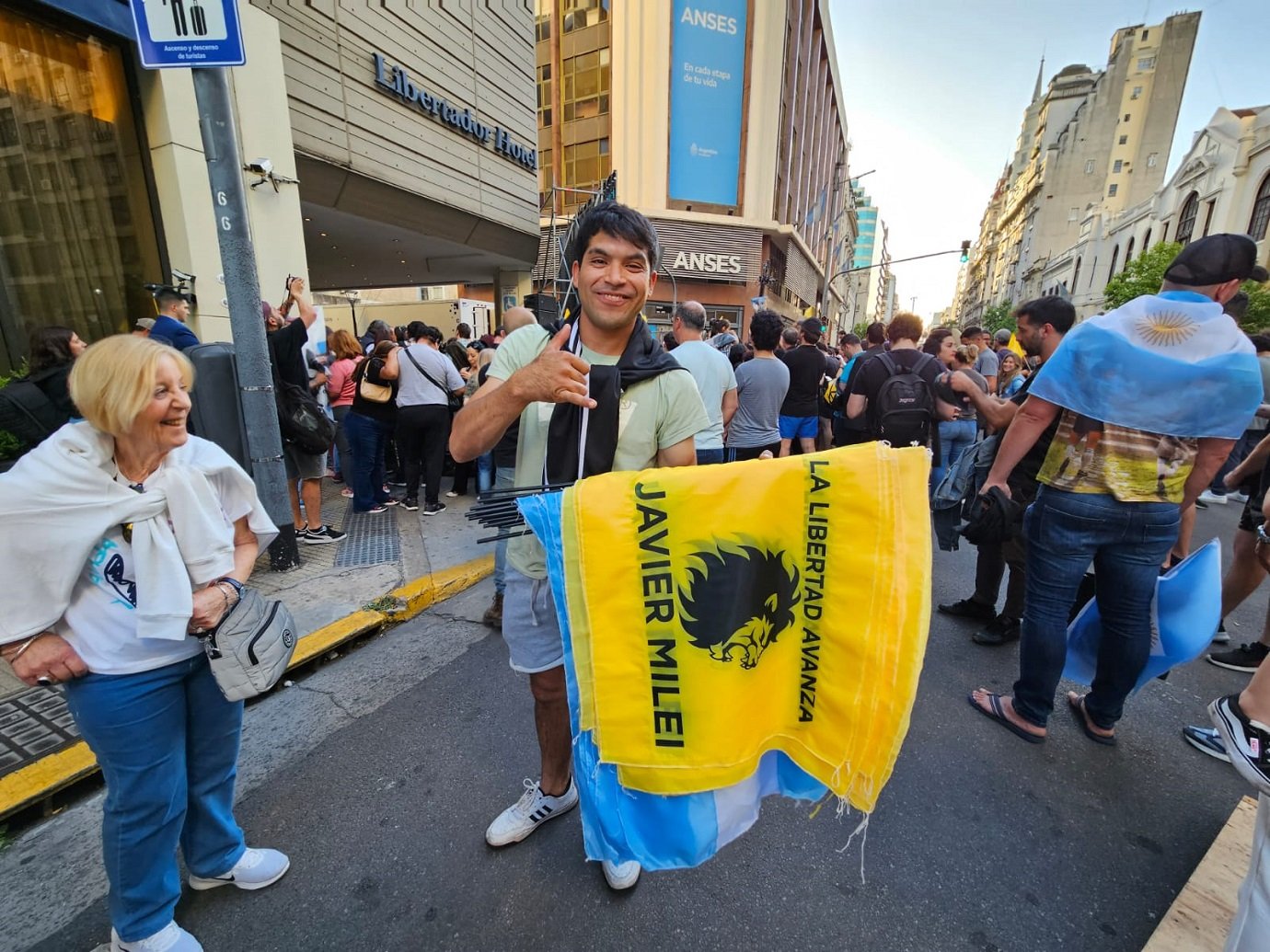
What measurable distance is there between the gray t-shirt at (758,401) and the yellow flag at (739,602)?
4.10m

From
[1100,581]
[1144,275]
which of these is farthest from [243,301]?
[1144,275]

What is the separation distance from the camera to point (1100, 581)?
99.6 inches

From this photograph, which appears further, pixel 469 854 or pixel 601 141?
pixel 601 141

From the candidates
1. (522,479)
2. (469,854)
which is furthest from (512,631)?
(469,854)

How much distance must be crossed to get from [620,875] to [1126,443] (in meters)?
2.59

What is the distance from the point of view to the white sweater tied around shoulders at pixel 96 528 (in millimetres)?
1348

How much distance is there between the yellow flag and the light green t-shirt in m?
0.47

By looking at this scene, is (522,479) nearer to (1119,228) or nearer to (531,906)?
(531,906)

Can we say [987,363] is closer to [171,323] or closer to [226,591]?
[226,591]

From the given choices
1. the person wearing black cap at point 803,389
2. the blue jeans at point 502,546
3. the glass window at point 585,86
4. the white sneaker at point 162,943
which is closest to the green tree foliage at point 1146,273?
the glass window at point 585,86

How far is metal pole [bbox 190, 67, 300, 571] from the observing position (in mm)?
3668

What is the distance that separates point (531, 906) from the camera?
72.2 inches

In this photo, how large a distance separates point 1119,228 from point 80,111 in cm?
6225

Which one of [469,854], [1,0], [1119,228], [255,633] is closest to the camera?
[255,633]
